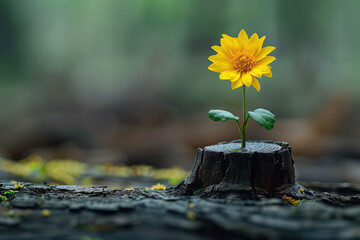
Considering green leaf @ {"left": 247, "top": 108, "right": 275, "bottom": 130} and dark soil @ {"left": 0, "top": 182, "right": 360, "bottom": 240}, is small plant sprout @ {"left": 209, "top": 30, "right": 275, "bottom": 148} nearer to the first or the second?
green leaf @ {"left": 247, "top": 108, "right": 275, "bottom": 130}

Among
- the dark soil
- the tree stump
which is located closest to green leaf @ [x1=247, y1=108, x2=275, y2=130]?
the tree stump

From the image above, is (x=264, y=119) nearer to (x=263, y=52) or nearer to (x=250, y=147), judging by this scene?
(x=250, y=147)

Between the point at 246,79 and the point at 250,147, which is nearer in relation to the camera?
the point at 246,79

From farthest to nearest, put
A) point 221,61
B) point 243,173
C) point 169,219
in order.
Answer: point 221,61 → point 243,173 → point 169,219

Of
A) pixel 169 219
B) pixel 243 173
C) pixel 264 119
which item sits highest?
pixel 264 119

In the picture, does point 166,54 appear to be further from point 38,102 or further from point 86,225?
point 86,225

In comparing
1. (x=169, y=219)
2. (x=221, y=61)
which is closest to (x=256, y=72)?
(x=221, y=61)

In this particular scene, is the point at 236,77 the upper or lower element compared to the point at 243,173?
upper

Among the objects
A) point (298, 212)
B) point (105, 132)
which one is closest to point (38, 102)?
point (105, 132)
